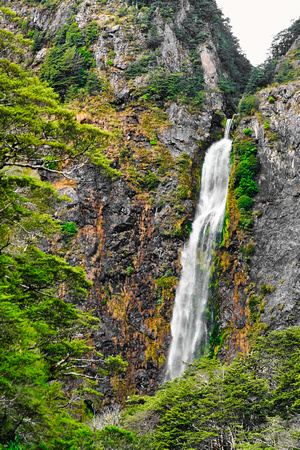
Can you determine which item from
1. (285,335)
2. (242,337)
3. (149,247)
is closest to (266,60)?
(149,247)

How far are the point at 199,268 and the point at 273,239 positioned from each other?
7483 millimetres

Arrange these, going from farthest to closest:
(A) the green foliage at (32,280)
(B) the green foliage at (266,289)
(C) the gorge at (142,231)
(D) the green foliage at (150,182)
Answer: (D) the green foliage at (150,182) → (B) the green foliage at (266,289) → (C) the gorge at (142,231) → (A) the green foliage at (32,280)

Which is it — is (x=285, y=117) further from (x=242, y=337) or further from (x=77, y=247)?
(x=77, y=247)

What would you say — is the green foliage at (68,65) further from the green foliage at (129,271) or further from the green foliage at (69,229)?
the green foliage at (129,271)

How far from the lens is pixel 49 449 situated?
9.07 meters

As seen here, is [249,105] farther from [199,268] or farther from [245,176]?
[199,268]

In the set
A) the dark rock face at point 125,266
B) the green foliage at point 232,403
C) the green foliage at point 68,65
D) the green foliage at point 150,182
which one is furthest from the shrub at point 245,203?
the green foliage at point 68,65

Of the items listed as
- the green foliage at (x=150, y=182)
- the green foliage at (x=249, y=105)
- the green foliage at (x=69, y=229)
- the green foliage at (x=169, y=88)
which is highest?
the green foliage at (x=169, y=88)

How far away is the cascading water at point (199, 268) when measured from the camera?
3038 cm

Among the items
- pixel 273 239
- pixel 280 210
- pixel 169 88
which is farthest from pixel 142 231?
pixel 169 88

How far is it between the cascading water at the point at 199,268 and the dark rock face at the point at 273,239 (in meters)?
2.53

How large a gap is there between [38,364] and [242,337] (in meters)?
19.2

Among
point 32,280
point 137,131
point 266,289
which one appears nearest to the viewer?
point 32,280

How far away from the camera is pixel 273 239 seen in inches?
1115
